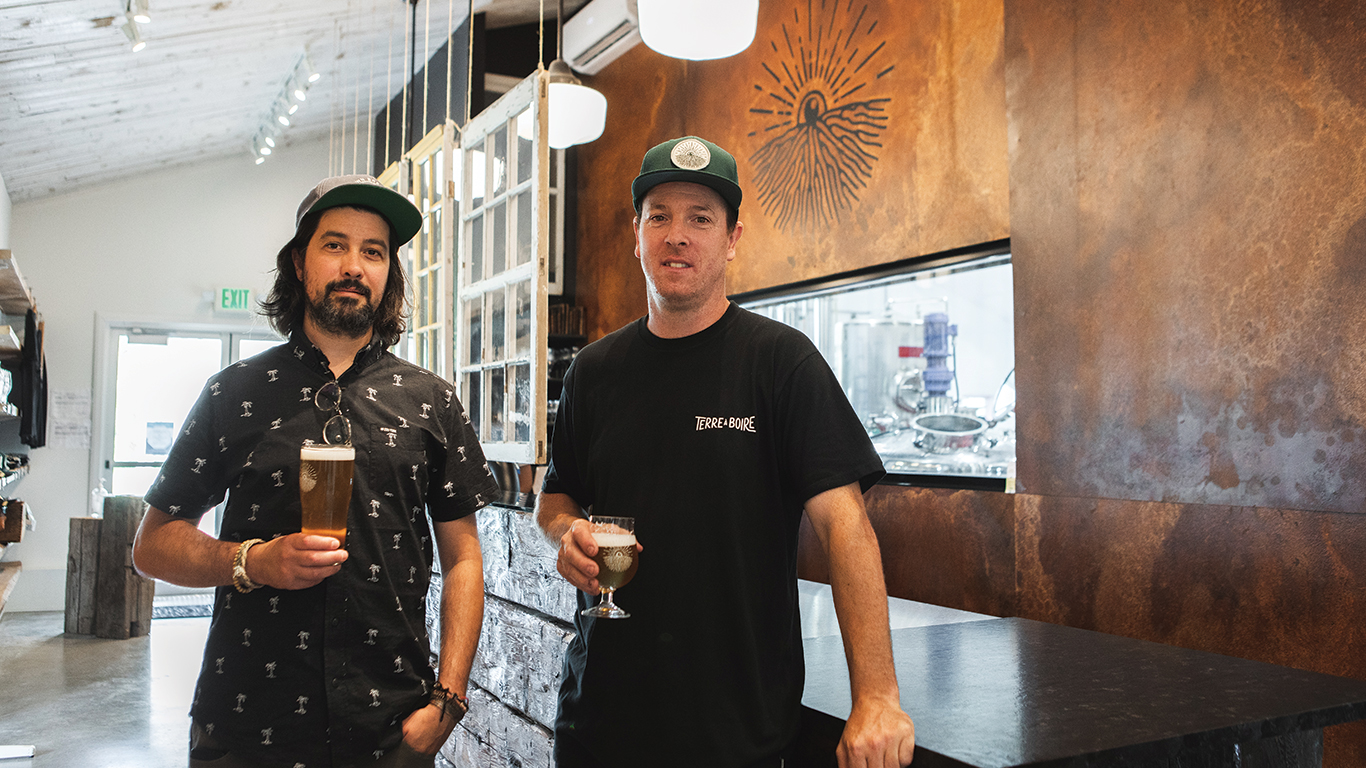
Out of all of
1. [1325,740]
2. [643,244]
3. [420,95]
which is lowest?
[1325,740]

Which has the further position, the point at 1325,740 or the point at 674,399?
the point at 1325,740

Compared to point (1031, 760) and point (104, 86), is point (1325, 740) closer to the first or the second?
point (1031, 760)

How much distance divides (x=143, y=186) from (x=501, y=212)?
575 centimetres

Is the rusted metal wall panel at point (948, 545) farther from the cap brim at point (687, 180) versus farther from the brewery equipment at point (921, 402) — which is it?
the cap brim at point (687, 180)

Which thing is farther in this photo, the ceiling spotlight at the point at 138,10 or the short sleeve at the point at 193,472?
the ceiling spotlight at the point at 138,10

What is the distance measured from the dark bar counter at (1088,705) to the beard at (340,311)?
100 cm

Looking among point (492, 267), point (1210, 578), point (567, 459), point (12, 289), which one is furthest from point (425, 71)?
point (1210, 578)

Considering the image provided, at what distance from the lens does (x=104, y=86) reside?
226 inches

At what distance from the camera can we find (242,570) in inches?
56.7

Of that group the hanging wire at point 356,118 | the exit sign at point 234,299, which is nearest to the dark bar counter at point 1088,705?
the hanging wire at point 356,118

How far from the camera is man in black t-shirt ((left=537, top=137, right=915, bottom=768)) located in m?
1.38

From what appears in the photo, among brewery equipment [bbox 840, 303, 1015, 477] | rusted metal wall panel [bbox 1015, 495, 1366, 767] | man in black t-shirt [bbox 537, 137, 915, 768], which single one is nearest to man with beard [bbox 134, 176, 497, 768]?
man in black t-shirt [bbox 537, 137, 915, 768]

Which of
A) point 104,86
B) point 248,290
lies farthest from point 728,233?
point 248,290

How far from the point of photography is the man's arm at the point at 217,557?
1354mm
